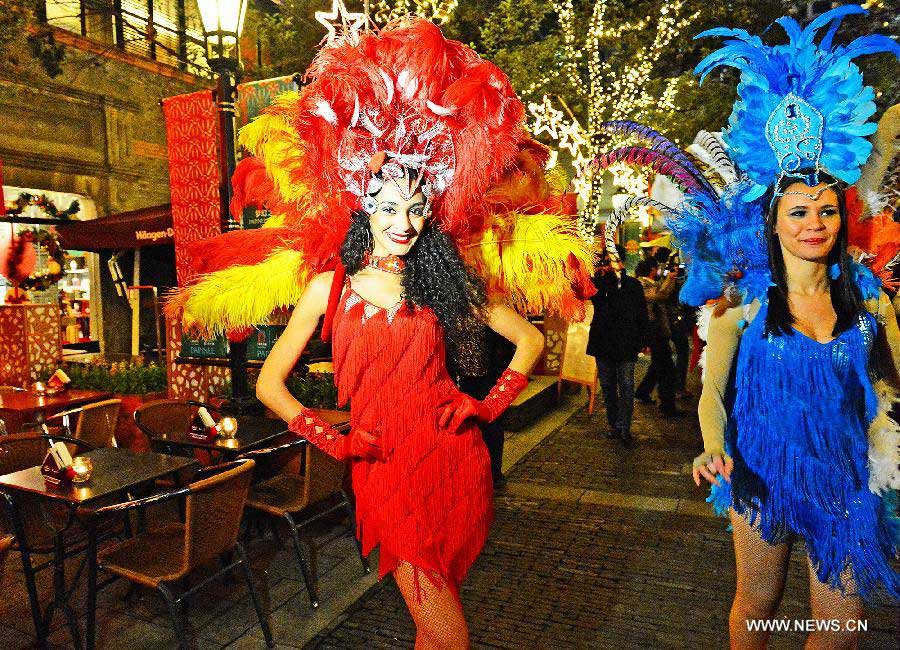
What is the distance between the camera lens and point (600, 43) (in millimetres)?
14320

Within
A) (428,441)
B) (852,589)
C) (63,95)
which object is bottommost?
(852,589)

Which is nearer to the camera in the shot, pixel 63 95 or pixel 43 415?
pixel 43 415

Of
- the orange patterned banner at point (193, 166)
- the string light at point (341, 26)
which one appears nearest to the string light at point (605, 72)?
the orange patterned banner at point (193, 166)

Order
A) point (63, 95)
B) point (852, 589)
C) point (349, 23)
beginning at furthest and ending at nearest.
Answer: point (63, 95) → point (349, 23) → point (852, 589)

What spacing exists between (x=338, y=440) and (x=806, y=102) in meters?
2.10

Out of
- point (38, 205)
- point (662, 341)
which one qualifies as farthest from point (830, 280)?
point (38, 205)

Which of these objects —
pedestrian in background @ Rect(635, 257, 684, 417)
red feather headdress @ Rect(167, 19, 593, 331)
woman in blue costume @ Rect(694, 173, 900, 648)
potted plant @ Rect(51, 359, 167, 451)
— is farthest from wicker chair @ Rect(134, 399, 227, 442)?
pedestrian in background @ Rect(635, 257, 684, 417)

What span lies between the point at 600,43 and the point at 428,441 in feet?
45.8

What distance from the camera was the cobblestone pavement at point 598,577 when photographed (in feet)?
11.4

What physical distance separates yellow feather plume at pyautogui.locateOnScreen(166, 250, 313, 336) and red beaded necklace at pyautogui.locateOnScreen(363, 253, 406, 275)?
0.42 m

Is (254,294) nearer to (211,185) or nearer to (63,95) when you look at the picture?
(211,185)

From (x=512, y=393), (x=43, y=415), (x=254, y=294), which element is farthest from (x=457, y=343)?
(x=43, y=415)

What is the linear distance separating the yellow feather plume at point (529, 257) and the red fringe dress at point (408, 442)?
1.36 ft

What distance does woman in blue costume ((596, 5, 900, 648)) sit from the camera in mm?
2404
